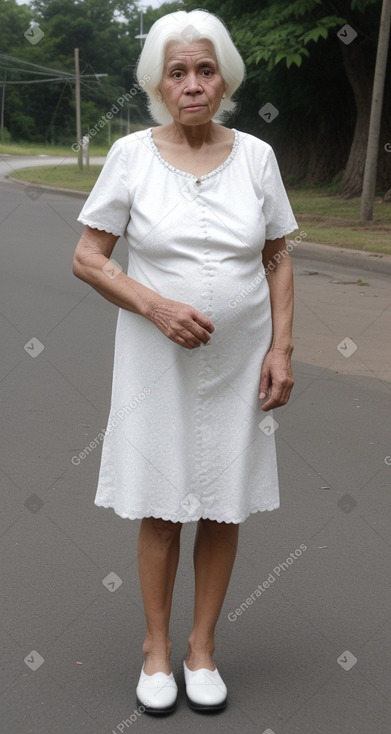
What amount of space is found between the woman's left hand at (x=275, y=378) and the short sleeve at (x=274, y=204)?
1.10 ft

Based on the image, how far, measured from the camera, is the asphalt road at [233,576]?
309cm

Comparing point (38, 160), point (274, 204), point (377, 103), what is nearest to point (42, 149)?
point (38, 160)

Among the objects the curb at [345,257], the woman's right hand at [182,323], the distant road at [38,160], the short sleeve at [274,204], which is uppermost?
the short sleeve at [274,204]

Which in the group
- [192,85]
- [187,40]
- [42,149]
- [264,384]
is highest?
[187,40]

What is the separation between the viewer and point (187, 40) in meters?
2.83

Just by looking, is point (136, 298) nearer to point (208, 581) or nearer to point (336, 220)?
point (208, 581)

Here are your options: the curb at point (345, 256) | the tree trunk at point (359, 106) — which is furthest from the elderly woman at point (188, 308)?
the tree trunk at point (359, 106)

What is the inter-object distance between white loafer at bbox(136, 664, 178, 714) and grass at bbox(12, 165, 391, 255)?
10568 mm

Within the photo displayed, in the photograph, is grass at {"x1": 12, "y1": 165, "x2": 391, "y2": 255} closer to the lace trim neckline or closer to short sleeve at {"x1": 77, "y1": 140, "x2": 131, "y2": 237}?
the lace trim neckline

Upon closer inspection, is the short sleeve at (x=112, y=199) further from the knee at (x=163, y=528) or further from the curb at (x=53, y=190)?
the curb at (x=53, y=190)

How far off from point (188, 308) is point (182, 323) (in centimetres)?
4

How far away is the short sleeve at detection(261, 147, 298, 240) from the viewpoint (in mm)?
2947

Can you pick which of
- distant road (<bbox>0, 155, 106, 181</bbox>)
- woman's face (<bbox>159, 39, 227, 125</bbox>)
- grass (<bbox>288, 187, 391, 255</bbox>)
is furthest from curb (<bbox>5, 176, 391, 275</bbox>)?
distant road (<bbox>0, 155, 106, 181</bbox>)

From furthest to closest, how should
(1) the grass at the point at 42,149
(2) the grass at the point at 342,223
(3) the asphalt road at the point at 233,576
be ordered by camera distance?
(1) the grass at the point at 42,149
(2) the grass at the point at 342,223
(3) the asphalt road at the point at 233,576
